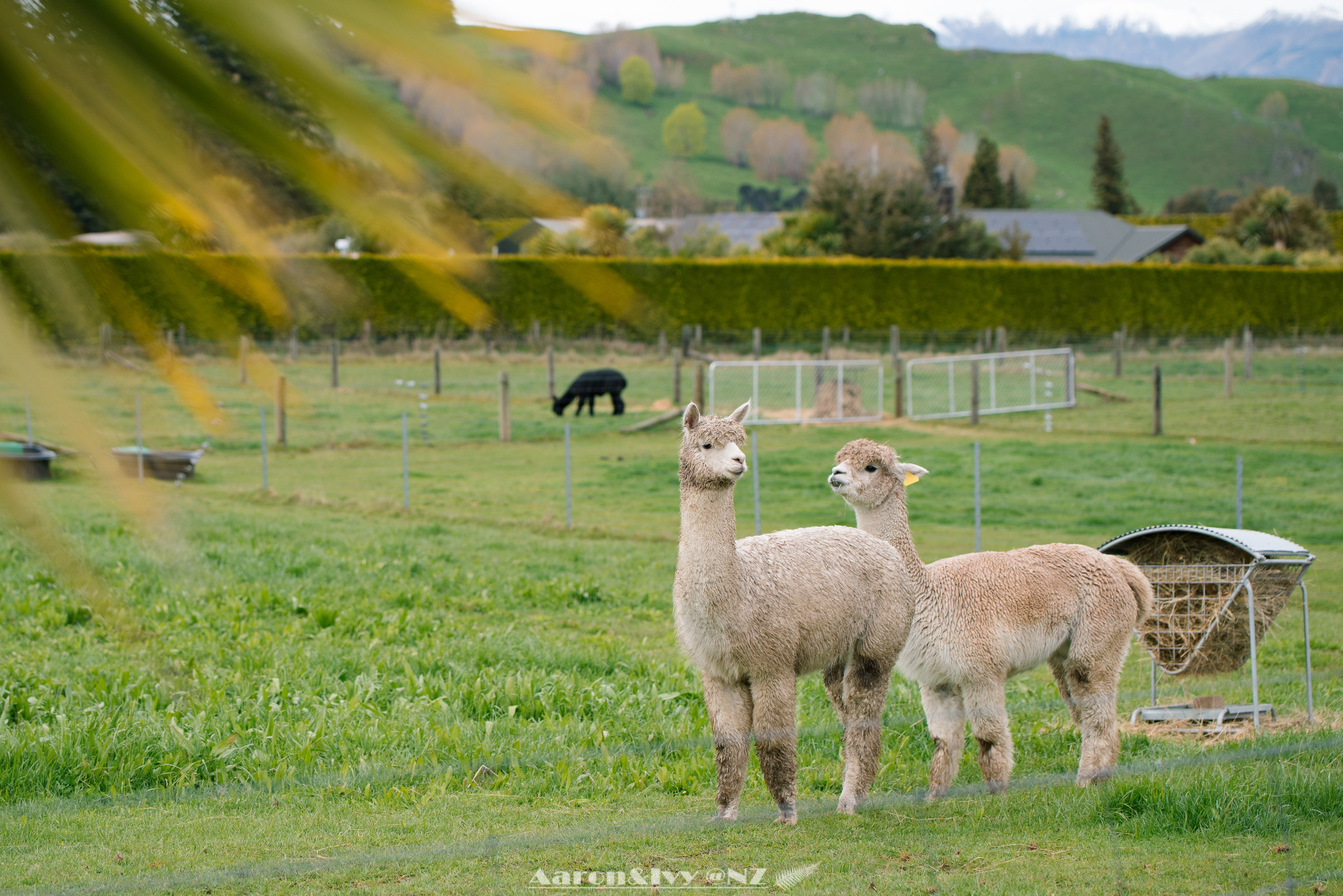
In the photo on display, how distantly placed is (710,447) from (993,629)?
5.93ft

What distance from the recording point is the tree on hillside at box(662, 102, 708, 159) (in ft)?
3.06

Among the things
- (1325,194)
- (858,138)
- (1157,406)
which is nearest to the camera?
(858,138)

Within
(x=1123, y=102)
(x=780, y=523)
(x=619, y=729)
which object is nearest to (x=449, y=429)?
(x=780, y=523)

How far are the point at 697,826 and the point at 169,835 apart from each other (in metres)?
2.17

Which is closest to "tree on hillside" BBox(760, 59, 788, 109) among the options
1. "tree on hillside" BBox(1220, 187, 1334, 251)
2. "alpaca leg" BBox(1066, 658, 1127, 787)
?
"alpaca leg" BBox(1066, 658, 1127, 787)

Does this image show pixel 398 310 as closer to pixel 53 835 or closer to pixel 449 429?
pixel 53 835

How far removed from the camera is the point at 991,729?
5383 millimetres

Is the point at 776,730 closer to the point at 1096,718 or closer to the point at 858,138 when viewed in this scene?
the point at 1096,718

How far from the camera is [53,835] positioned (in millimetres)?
4734

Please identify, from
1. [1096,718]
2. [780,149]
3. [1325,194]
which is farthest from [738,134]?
[1325,194]

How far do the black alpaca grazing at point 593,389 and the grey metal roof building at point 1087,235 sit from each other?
1636 inches

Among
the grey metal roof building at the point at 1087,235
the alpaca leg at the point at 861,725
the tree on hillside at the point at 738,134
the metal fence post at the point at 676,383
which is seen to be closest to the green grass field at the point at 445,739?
the alpaca leg at the point at 861,725

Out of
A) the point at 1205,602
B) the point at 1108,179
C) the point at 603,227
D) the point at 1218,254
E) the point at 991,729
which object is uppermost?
the point at 1108,179

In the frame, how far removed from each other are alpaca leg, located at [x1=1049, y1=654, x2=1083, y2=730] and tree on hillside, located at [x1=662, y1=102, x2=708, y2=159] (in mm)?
5426
